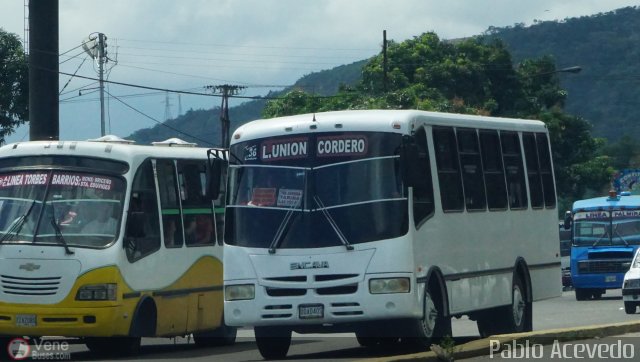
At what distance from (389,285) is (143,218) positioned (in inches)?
163

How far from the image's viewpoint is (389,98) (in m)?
53.5

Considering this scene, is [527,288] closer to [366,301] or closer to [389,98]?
[366,301]

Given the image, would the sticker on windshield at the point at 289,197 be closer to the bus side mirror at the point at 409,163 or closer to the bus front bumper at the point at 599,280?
the bus side mirror at the point at 409,163

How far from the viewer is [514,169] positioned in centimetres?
1941

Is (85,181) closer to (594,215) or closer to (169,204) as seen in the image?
(169,204)

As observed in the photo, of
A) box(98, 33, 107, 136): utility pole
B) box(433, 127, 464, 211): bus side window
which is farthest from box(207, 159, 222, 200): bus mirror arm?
box(98, 33, 107, 136): utility pole

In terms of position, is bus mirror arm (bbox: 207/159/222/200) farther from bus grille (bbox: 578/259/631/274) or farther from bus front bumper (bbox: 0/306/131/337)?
bus grille (bbox: 578/259/631/274)

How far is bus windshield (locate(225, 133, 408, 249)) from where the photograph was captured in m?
15.5

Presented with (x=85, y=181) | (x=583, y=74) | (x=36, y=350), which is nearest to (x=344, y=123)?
(x=85, y=181)

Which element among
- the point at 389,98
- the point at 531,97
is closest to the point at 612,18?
→ the point at 531,97

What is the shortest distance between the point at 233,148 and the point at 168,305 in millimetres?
3085

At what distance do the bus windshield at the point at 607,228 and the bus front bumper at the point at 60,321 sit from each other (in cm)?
2267

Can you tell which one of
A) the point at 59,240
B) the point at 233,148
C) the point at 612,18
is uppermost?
the point at 612,18

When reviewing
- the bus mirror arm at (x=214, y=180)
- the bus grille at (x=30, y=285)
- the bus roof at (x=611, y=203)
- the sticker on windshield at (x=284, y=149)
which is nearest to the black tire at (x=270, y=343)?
the bus mirror arm at (x=214, y=180)
